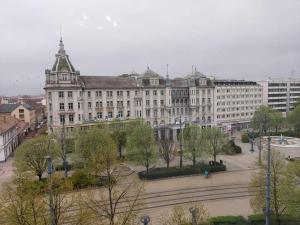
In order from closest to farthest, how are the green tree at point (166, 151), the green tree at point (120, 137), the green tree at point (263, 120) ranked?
the green tree at point (166, 151)
the green tree at point (120, 137)
the green tree at point (263, 120)

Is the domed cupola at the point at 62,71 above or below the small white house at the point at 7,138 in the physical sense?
above

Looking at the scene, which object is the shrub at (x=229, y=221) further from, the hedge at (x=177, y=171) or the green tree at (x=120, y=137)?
the green tree at (x=120, y=137)

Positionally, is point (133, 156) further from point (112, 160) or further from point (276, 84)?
point (276, 84)

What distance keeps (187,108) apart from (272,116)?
21301 mm

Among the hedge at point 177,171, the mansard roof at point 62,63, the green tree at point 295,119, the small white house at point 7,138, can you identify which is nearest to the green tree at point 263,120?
the green tree at point 295,119

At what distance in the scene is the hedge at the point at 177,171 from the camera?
42125 millimetres

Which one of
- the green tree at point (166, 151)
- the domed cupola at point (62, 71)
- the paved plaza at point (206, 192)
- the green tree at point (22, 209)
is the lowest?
the paved plaza at point (206, 192)

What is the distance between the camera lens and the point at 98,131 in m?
45.1

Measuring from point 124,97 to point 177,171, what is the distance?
3235 cm

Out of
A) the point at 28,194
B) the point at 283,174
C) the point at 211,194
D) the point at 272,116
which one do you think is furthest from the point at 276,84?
the point at 28,194

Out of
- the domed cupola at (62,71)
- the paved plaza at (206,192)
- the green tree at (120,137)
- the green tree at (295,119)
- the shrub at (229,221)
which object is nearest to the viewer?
the shrub at (229,221)

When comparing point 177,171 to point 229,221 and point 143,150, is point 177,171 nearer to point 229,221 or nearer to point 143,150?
point 143,150

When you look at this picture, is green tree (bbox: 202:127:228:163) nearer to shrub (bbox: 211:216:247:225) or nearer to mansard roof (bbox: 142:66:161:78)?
shrub (bbox: 211:216:247:225)

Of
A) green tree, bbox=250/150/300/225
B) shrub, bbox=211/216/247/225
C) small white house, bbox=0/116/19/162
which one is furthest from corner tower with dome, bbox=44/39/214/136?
green tree, bbox=250/150/300/225
